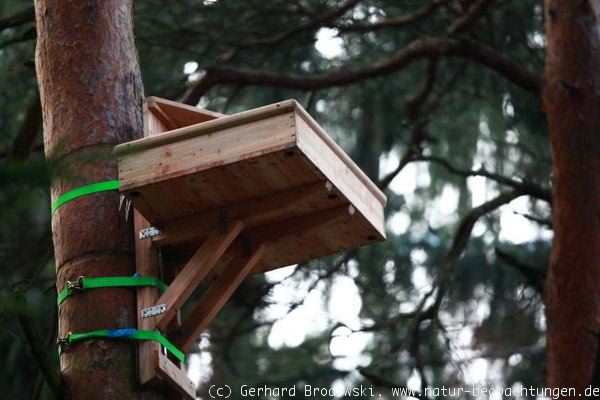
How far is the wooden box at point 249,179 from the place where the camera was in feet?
13.6

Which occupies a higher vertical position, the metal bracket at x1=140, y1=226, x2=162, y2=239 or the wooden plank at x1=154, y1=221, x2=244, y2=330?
the metal bracket at x1=140, y1=226, x2=162, y2=239

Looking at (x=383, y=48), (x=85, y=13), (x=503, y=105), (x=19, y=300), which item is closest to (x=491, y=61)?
(x=503, y=105)

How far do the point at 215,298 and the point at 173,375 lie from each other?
1.21 feet

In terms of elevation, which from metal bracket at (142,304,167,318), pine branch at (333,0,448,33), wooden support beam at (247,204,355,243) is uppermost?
pine branch at (333,0,448,33)

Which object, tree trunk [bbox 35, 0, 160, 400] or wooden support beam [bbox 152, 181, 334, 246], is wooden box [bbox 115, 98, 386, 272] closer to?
wooden support beam [bbox 152, 181, 334, 246]

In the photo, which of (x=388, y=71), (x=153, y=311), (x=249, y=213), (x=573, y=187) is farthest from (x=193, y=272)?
(x=388, y=71)


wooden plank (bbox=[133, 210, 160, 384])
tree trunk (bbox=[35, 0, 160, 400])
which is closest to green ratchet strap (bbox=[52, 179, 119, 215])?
tree trunk (bbox=[35, 0, 160, 400])

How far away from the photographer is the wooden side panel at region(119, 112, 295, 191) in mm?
4121

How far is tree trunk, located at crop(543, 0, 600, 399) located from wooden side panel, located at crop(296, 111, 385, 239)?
6.88 feet

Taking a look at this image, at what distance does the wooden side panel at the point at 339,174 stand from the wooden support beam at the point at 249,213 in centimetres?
8

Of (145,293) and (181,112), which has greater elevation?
(181,112)

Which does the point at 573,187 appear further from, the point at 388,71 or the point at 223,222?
the point at 223,222

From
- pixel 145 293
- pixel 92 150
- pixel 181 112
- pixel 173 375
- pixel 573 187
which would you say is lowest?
pixel 173 375

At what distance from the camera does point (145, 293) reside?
4.34m
